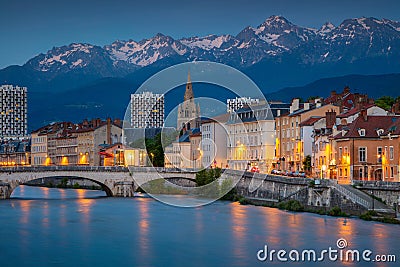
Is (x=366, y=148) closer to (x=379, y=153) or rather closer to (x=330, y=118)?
(x=379, y=153)

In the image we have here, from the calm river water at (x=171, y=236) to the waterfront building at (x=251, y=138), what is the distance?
2703cm

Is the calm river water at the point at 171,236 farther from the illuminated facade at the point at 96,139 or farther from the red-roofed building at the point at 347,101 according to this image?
the illuminated facade at the point at 96,139

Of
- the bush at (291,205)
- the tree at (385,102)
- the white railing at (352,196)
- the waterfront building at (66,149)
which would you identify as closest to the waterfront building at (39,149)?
the waterfront building at (66,149)

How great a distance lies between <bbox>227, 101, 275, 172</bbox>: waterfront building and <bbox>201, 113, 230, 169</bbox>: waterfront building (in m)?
1.34

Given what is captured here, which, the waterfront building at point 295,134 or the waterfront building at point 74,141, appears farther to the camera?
the waterfront building at point 74,141

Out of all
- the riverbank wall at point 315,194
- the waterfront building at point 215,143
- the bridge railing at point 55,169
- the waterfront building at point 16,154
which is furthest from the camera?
the waterfront building at point 16,154

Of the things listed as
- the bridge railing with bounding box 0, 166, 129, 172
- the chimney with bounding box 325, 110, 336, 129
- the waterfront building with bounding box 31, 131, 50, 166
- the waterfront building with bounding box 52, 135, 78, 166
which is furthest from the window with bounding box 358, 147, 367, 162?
the waterfront building with bounding box 31, 131, 50, 166

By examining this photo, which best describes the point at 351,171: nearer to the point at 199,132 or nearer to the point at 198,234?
the point at 198,234

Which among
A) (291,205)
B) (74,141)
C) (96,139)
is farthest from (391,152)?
(74,141)

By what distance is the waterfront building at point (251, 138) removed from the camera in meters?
92.1

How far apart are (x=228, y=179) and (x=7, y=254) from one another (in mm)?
35943

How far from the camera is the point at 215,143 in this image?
105875 millimetres

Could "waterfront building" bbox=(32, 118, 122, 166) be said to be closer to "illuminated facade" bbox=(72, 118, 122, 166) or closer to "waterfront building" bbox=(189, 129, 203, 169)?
"illuminated facade" bbox=(72, 118, 122, 166)

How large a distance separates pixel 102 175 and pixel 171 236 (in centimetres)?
3198
